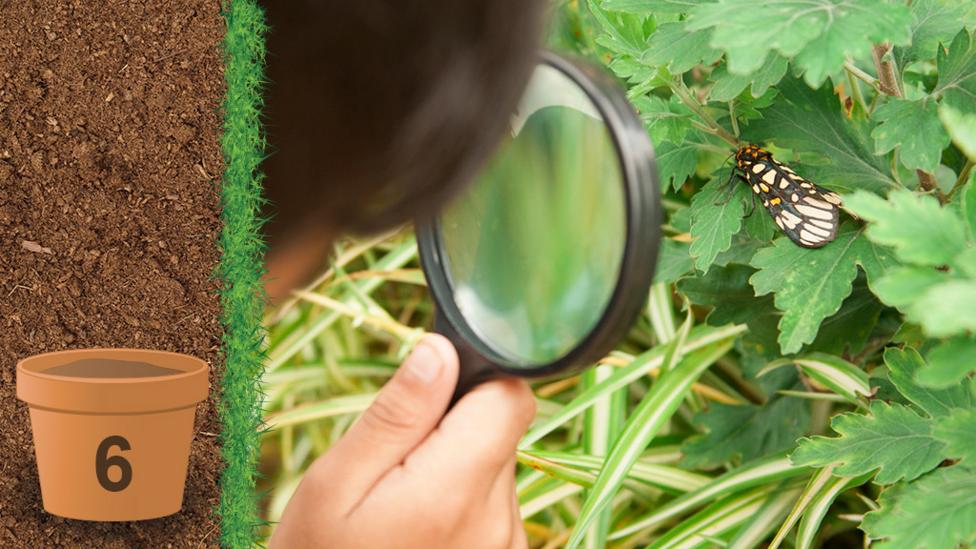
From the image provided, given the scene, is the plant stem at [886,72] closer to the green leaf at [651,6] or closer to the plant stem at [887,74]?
the plant stem at [887,74]

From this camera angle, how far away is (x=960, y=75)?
0.83 metres

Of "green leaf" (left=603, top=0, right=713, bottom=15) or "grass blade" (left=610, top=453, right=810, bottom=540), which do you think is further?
"grass blade" (left=610, top=453, right=810, bottom=540)

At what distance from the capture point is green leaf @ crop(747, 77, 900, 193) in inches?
36.2

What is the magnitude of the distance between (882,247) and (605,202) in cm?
30

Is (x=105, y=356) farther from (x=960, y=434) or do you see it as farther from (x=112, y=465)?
(x=960, y=434)

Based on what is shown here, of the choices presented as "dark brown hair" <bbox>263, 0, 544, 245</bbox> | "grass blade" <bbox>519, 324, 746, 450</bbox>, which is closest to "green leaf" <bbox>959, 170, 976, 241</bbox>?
"dark brown hair" <bbox>263, 0, 544, 245</bbox>

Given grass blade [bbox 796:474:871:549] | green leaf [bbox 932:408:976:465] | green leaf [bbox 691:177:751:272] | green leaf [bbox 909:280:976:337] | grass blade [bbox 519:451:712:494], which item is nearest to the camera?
green leaf [bbox 909:280:976:337]

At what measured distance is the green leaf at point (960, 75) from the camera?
32.5 inches

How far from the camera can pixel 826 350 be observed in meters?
1.02

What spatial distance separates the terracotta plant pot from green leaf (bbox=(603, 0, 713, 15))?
20.0 inches

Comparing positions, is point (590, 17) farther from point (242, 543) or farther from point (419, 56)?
point (242, 543)

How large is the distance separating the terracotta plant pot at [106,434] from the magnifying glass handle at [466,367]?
0.86ft

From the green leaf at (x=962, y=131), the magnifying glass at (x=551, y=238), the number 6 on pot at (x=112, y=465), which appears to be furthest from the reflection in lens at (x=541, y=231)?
the number 6 on pot at (x=112, y=465)

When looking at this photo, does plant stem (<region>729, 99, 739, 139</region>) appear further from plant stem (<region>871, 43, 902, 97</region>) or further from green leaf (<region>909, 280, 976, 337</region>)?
green leaf (<region>909, 280, 976, 337</region>)
